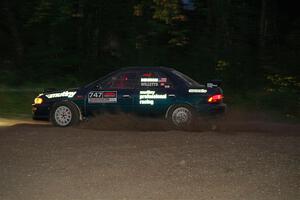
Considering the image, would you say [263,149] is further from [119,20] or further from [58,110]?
[119,20]

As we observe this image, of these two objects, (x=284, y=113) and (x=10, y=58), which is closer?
(x=284, y=113)

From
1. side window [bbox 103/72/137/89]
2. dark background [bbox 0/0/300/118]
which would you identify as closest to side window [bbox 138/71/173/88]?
side window [bbox 103/72/137/89]

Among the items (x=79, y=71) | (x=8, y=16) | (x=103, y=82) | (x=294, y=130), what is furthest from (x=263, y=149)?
(x=8, y=16)

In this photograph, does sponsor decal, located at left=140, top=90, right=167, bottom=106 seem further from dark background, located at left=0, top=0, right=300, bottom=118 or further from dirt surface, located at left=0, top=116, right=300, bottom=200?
dark background, located at left=0, top=0, right=300, bottom=118

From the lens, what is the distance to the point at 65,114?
13.7m

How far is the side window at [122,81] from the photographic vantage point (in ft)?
44.9

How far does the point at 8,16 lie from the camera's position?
28719 millimetres

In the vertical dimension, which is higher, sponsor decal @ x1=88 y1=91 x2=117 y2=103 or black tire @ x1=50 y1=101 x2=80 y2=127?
sponsor decal @ x1=88 y1=91 x2=117 y2=103

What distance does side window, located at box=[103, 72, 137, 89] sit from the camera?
44.9 ft

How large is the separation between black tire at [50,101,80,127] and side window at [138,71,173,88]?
1555 mm

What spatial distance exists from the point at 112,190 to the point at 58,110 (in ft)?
20.9

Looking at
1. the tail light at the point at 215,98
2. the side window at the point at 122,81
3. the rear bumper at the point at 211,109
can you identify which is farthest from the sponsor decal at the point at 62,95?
the tail light at the point at 215,98

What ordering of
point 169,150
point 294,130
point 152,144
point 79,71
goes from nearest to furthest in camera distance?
1. point 169,150
2. point 152,144
3. point 294,130
4. point 79,71

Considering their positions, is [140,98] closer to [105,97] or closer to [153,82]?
[153,82]
